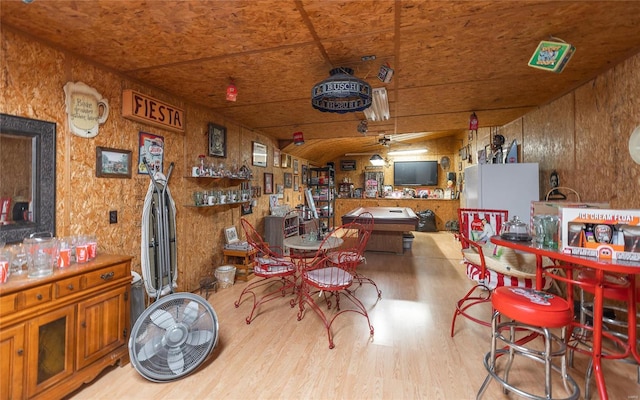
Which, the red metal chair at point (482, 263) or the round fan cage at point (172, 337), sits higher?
the red metal chair at point (482, 263)

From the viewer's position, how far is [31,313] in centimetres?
155

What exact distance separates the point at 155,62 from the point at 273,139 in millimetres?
3445

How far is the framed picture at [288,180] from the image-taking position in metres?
6.48

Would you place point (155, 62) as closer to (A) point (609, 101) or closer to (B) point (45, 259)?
(B) point (45, 259)

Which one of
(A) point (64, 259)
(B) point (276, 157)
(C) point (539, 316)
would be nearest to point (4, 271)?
(A) point (64, 259)

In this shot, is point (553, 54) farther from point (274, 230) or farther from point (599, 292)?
point (274, 230)

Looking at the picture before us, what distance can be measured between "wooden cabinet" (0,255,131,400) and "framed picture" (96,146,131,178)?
2.67ft

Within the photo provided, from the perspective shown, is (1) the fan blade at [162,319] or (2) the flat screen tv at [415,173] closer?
(1) the fan blade at [162,319]

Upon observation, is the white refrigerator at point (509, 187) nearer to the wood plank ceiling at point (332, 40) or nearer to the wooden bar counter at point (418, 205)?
the wood plank ceiling at point (332, 40)

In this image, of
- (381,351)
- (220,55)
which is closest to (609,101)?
(381,351)

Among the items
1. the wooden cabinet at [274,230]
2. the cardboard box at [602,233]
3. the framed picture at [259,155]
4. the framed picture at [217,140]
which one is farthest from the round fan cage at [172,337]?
the framed picture at [259,155]

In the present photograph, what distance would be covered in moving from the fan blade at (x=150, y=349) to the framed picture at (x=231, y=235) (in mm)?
2217

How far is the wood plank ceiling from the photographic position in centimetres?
169

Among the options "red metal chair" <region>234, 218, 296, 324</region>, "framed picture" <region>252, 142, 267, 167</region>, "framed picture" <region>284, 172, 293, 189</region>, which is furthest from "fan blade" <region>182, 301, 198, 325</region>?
"framed picture" <region>284, 172, 293, 189</region>
